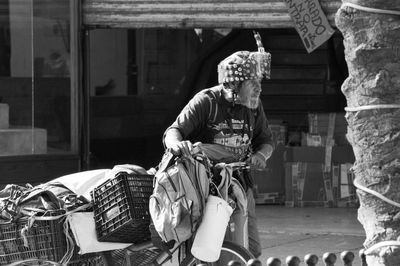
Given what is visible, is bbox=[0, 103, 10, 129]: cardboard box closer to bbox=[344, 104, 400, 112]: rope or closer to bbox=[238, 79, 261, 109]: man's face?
bbox=[238, 79, 261, 109]: man's face

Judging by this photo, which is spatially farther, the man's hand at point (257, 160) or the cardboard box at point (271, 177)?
the cardboard box at point (271, 177)

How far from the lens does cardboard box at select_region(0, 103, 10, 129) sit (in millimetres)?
9688

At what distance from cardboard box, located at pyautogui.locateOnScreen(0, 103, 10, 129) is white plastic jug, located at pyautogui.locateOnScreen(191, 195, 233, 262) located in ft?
16.9

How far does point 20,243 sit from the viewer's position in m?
5.34

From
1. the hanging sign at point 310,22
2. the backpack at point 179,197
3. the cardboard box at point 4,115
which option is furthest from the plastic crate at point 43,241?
the hanging sign at point 310,22

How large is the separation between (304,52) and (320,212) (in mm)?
2985

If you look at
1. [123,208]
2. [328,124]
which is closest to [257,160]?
[123,208]

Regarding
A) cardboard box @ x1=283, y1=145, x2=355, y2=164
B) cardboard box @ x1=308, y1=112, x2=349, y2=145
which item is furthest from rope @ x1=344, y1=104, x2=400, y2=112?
cardboard box @ x1=308, y1=112, x2=349, y2=145

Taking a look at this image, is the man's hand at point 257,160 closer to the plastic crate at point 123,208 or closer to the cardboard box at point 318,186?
the plastic crate at point 123,208

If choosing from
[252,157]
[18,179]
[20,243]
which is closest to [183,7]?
[18,179]

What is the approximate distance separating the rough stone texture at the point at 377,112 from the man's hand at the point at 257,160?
2070mm

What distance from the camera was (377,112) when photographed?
3.53m

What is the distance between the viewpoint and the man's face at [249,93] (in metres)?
5.54

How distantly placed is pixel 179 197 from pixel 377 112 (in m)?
1.80
